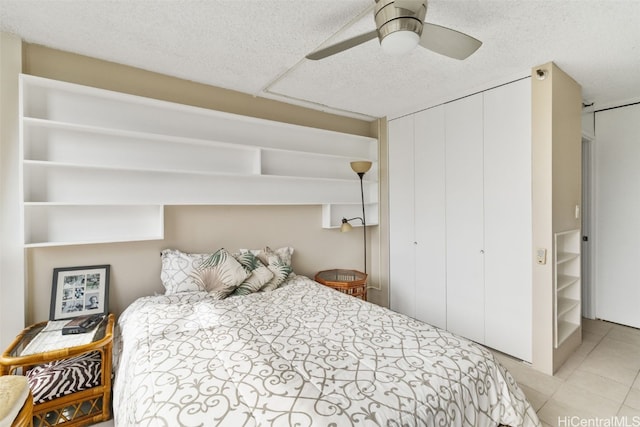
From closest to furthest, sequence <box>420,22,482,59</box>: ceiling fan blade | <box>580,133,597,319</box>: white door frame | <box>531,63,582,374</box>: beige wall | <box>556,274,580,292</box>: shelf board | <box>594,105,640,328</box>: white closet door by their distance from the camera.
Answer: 1. <box>420,22,482,59</box>: ceiling fan blade
2. <box>531,63,582,374</box>: beige wall
3. <box>556,274,580,292</box>: shelf board
4. <box>594,105,640,328</box>: white closet door
5. <box>580,133,597,319</box>: white door frame

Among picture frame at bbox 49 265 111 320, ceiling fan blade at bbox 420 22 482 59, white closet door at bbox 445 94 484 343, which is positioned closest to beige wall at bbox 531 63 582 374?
white closet door at bbox 445 94 484 343

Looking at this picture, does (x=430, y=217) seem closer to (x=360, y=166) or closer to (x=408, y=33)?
(x=360, y=166)

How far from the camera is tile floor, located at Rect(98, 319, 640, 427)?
1.84 meters

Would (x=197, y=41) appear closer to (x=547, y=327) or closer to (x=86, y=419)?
(x=86, y=419)

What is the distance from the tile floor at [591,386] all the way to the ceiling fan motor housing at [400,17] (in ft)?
7.80

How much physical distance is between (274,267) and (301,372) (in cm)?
148

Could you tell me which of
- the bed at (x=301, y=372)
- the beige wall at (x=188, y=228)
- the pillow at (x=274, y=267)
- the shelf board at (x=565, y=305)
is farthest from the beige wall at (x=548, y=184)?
the pillow at (x=274, y=267)

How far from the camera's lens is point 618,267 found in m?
3.22

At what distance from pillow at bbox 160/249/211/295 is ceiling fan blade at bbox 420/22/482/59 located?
2184 mm

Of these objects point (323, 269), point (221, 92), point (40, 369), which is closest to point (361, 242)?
point (323, 269)

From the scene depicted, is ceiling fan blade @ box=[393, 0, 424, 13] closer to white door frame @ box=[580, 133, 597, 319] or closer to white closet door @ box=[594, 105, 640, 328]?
white door frame @ box=[580, 133, 597, 319]

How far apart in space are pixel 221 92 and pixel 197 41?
77cm

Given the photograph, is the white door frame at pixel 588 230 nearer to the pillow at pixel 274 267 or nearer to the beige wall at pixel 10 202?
the pillow at pixel 274 267

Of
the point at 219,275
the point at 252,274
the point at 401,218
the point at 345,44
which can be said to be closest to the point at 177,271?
the point at 219,275
